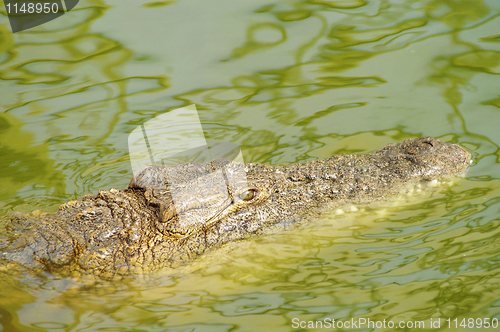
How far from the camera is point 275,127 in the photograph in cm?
522

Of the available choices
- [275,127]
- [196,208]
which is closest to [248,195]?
[196,208]

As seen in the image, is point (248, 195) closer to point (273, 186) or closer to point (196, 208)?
point (273, 186)

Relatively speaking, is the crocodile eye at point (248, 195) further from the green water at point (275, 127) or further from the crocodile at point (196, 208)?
the green water at point (275, 127)

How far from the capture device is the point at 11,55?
19.7 feet

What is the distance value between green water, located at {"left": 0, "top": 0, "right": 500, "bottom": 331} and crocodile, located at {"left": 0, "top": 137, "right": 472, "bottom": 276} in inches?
5.5

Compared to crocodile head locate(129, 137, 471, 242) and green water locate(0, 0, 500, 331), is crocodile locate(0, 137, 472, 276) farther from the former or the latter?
green water locate(0, 0, 500, 331)

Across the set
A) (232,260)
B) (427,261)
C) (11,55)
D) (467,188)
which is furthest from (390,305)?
(11,55)

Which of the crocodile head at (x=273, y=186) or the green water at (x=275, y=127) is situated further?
the crocodile head at (x=273, y=186)

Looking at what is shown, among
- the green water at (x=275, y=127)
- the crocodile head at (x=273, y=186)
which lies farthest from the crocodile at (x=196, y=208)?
the green water at (x=275, y=127)

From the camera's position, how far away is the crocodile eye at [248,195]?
3656 millimetres

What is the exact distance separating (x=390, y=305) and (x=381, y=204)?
0.95m

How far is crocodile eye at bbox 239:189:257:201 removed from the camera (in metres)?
3.66

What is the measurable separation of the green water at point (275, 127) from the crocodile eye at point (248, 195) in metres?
0.39

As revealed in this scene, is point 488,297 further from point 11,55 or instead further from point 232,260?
point 11,55
